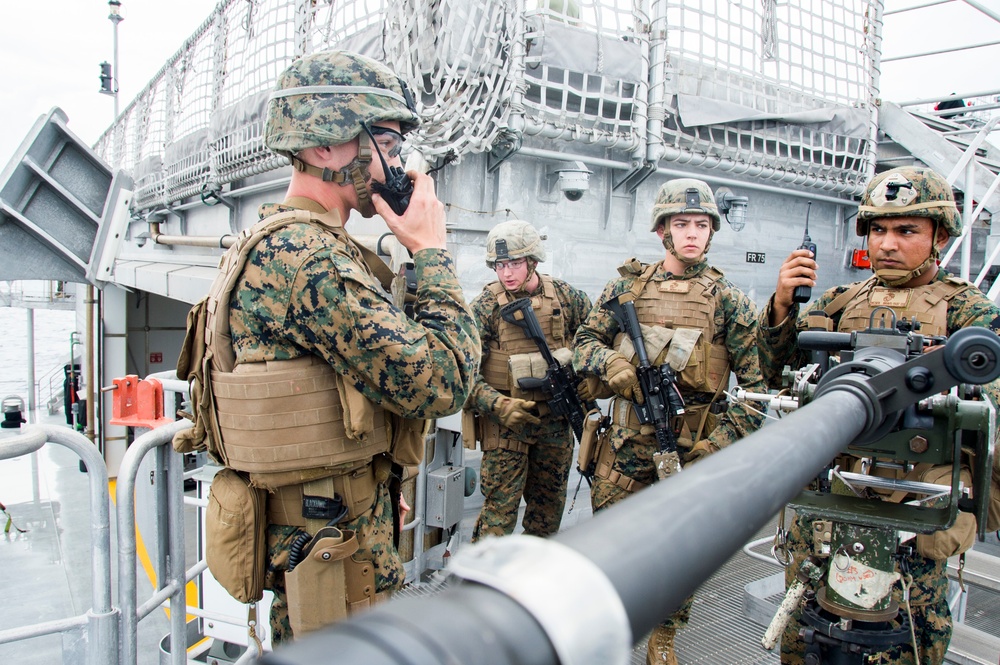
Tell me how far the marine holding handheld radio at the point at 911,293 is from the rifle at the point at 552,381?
1.38m

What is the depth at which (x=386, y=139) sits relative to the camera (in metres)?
1.91

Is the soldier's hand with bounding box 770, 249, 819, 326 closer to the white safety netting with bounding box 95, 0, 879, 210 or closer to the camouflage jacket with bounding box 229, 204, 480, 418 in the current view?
the camouflage jacket with bounding box 229, 204, 480, 418

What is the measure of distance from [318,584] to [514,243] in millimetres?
2396

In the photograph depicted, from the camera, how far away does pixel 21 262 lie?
12.2 ft

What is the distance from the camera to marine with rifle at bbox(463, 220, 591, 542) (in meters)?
3.76

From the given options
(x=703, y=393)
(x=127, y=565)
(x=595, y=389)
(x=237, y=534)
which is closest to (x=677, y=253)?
(x=703, y=393)

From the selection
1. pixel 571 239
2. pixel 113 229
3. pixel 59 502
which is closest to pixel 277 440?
pixel 113 229

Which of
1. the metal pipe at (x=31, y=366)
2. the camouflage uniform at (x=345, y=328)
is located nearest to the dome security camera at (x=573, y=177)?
the camouflage uniform at (x=345, y=328)

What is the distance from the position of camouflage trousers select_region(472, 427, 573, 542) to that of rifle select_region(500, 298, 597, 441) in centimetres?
18

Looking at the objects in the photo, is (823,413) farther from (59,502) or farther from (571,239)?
(59,502)

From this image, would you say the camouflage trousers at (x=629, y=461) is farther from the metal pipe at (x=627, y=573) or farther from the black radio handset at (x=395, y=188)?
the metal pipe at (x=627, y=573)

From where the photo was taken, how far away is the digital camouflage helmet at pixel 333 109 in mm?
1820

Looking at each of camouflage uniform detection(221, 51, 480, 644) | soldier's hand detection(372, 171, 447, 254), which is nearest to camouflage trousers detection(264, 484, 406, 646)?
camouflage uniform detection(221, 51, 480, 644)

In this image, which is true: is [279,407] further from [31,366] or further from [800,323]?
[31,366]
